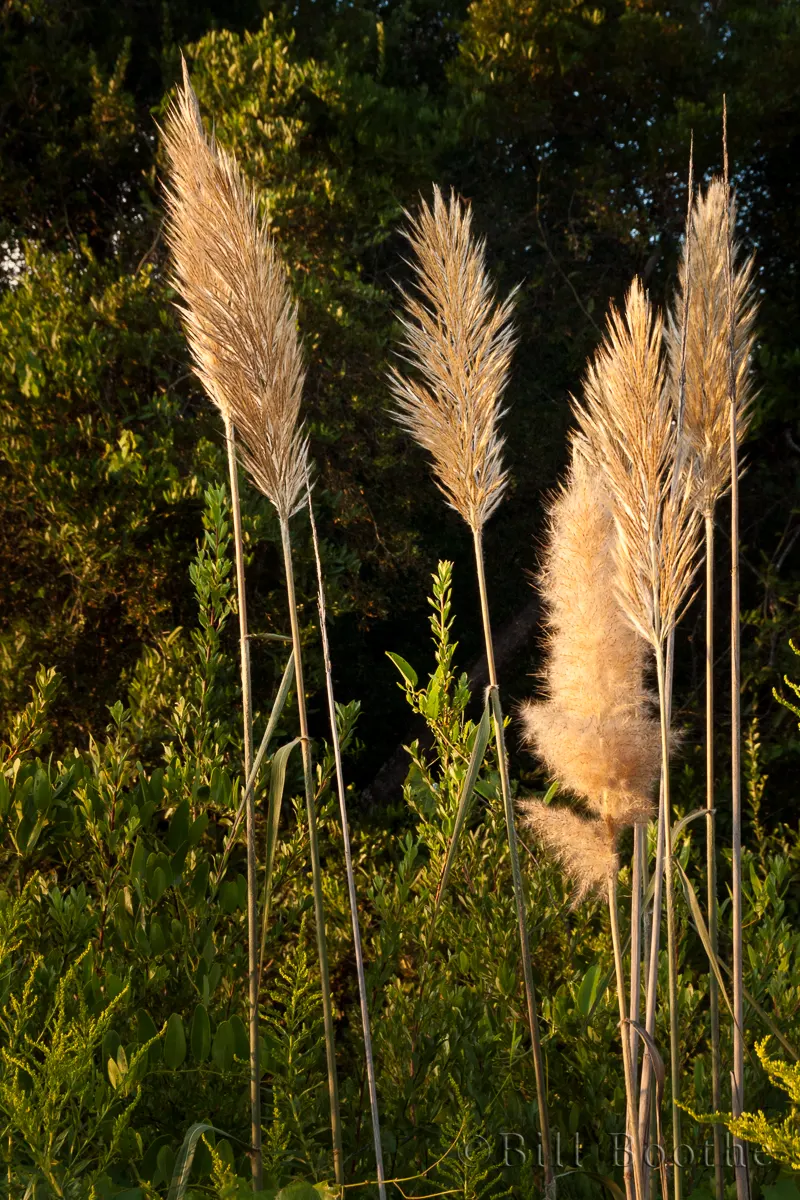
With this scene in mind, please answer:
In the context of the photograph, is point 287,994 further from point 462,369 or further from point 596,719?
point 462,369

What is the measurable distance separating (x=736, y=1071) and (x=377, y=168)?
4.52 metres

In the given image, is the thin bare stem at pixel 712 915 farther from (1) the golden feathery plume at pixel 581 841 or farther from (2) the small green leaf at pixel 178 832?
(2) the small green leaf at pixel 178 832

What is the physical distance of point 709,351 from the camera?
1.76 meters

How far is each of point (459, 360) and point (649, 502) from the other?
1.25ft

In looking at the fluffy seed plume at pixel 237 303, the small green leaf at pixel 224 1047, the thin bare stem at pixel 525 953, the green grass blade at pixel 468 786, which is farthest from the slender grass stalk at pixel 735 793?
the small green leaf at pixel 224 1047

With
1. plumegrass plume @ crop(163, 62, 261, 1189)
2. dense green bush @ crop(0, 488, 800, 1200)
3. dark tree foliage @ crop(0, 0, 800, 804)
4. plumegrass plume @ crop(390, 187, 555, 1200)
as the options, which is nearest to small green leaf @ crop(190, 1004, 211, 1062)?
dense green bush @ crop(0, 488, 800, 1200)

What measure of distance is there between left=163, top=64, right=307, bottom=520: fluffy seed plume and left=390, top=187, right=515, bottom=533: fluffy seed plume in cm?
21

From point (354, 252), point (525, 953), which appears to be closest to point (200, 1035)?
point (525, 953)

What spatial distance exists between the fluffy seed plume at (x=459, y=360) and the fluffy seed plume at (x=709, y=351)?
31 centimetres

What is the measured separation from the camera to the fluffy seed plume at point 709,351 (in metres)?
1.72

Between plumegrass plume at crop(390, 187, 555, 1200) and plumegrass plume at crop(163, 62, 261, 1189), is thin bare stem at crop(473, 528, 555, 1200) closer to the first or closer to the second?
plumegrass plume at crop(390, 187, 555, 1200)

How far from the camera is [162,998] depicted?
2.25 meters

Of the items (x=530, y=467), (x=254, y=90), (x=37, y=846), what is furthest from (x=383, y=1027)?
(x=254, y=90)

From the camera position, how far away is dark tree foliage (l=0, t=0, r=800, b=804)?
435 cm
